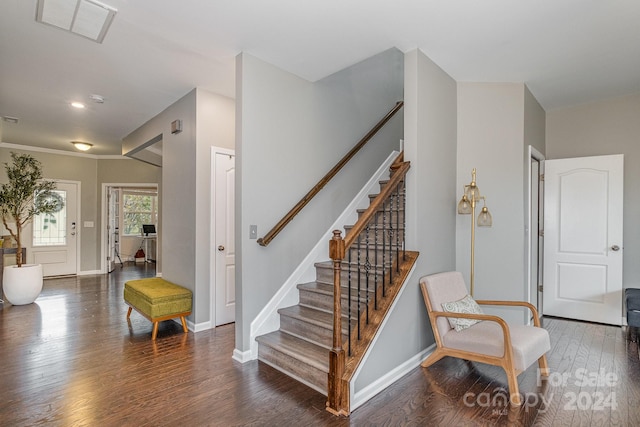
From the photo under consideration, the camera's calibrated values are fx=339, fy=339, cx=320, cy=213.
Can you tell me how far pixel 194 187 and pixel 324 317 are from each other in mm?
2162

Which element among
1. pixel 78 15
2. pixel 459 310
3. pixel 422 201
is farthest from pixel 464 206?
pixel 78 15

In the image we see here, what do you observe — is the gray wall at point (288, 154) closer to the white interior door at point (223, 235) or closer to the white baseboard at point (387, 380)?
the white interior door at point (223, 235)

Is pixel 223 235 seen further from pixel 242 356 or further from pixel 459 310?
pixel 459 310

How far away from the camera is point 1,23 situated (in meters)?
2.65

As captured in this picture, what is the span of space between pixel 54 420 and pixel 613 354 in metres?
4.50

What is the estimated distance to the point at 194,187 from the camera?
3.97 meters

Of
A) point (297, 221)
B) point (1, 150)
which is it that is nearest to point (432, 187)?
point (297, 221)

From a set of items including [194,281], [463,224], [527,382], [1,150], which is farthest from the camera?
[1,150]

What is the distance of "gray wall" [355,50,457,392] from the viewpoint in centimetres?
271

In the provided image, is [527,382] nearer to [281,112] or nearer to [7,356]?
[281,112]

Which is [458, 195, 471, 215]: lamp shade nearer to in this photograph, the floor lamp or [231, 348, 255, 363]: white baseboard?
the floor lamp

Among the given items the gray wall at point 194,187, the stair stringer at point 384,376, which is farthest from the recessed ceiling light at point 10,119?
the stair stringer at point 384,376

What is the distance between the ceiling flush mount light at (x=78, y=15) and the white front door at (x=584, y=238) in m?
5.08

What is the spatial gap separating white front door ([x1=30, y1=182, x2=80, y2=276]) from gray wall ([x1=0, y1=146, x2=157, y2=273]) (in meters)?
0.14
